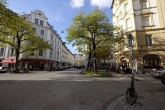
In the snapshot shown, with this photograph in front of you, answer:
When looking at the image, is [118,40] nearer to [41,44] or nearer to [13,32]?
[41,44]

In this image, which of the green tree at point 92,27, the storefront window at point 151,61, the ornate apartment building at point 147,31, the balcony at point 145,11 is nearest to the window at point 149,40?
the ornate apartment building at point 147,31

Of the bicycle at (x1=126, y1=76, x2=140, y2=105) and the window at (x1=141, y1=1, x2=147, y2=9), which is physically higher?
the window at (x1=141, y1=1, x2=147, y2=9)

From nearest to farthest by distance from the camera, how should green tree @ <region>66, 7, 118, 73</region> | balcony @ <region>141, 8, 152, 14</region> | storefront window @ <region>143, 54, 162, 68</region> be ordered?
1. green tree @ <region>66, 7, 118, 73</region>
2. storefront window @ <region>143, 54, 162, 68</region>
3. balcony @ <region>141, 8, 152, 14</region>

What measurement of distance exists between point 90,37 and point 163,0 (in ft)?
58.4

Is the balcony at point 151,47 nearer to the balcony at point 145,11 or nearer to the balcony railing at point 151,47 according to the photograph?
the balcony railing at point 151,47

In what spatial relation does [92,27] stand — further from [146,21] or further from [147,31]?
[146,21]

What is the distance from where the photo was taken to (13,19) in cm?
1298

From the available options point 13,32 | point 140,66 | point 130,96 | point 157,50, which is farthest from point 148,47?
point 13,32

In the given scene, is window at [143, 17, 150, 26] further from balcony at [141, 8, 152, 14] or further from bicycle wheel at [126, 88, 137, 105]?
bicycle wheel at [126, 88, 137, 105]

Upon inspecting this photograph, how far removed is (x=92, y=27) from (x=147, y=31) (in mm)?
12492

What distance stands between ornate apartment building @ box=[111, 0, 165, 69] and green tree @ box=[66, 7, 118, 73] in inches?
175

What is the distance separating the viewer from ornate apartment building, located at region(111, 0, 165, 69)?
19.7 m

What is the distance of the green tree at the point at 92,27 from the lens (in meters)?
16.5

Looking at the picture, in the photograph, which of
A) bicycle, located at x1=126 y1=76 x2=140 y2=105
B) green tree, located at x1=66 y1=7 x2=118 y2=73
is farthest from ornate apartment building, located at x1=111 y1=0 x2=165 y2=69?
bicycle, located at x1=126 y1=76 x2=140 y2=105
